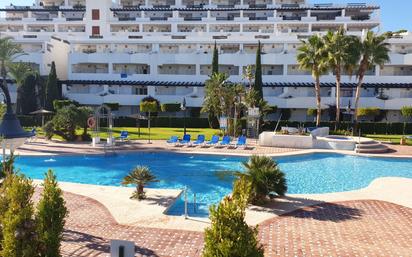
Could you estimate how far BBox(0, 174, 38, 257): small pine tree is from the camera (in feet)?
22.1

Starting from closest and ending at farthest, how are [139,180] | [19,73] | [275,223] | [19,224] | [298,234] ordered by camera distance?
[19,224] → [298,234] → [275,223] → [139,180] → [19,73]

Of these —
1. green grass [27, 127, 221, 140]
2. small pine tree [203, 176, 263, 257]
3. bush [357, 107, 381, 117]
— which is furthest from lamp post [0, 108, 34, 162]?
bush [357, 107, 381, 117]

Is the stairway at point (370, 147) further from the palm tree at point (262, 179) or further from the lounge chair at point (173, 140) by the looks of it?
the palm tree at point (262, 179)

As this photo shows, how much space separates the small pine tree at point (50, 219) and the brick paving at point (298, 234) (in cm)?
205

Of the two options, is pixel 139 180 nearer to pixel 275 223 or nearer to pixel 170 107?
pixel 275 223

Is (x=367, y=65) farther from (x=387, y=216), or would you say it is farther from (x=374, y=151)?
(x=387, y=216)

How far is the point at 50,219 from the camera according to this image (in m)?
7.85

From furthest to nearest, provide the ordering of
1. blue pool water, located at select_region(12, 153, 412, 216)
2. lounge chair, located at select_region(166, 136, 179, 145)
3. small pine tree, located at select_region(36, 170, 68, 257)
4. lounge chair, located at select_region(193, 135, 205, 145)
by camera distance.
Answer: lounge chair, located at select_region(166, 136, 179, 145) → lounge chair, located at select_region(193, 135, 205, 145) → blue pool water, located at select_region(12, 153, 412, 216) → small pine tree, located at select_region(36, 170, 68, 257)

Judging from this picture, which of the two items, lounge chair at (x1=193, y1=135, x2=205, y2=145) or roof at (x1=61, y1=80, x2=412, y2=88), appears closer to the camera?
lounge chair at (x1=193, y1=135, x2=205, y2=145)

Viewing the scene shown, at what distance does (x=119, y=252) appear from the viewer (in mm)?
4520

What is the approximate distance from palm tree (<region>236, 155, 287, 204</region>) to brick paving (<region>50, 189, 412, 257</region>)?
54.1 inches

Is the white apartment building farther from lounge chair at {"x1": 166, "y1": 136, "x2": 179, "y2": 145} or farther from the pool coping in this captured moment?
the pool coping

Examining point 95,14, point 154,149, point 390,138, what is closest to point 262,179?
point 154,149

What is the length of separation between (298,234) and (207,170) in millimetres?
12436
